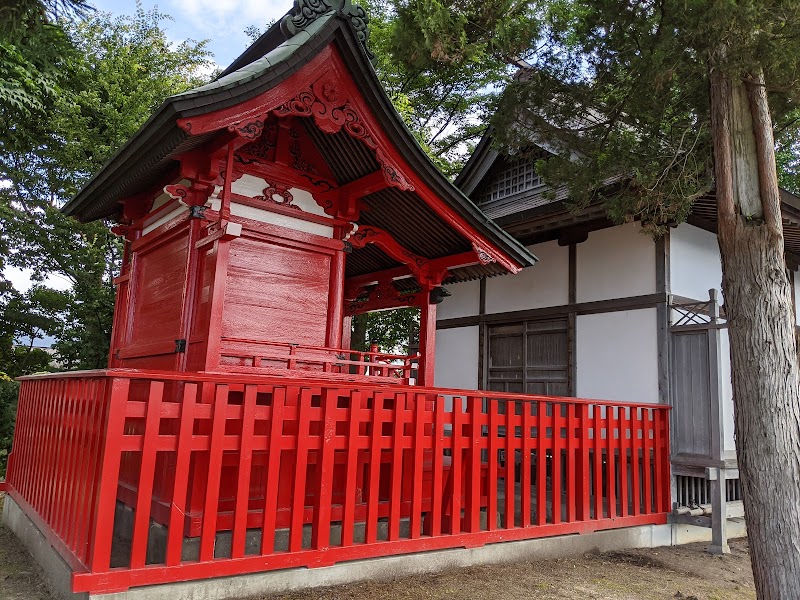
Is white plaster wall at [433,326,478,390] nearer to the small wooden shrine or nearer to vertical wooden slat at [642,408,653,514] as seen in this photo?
the small wooden shrine

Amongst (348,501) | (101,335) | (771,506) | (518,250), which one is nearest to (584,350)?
(518,250)

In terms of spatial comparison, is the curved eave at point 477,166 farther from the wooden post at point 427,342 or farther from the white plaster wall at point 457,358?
the wooden post at point 427,342

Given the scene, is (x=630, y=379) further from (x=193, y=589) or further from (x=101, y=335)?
(x=101, y=335)

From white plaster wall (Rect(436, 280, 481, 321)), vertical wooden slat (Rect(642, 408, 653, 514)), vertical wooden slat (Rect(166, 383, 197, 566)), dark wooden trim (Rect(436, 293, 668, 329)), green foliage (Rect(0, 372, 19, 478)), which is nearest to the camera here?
vertical wooden slat (Rect(166, 383, 197, 566))

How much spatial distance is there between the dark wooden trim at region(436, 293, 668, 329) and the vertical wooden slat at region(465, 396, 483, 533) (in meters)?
3.88

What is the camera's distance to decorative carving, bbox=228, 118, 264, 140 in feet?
15.1

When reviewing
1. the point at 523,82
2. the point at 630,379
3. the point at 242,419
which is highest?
the point at 523,82

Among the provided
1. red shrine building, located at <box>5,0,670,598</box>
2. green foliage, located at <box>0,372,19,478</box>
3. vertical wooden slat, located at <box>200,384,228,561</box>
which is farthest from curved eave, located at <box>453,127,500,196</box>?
green foliage, located at <box>0,372,19,478</box>

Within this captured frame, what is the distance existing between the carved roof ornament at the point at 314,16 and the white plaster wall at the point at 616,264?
468 centimetres

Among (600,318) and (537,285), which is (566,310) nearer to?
(600,318)

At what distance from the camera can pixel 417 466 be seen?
184 inches

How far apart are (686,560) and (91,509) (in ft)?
18.3

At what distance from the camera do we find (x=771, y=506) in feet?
12.7

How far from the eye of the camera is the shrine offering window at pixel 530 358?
8.96 m
